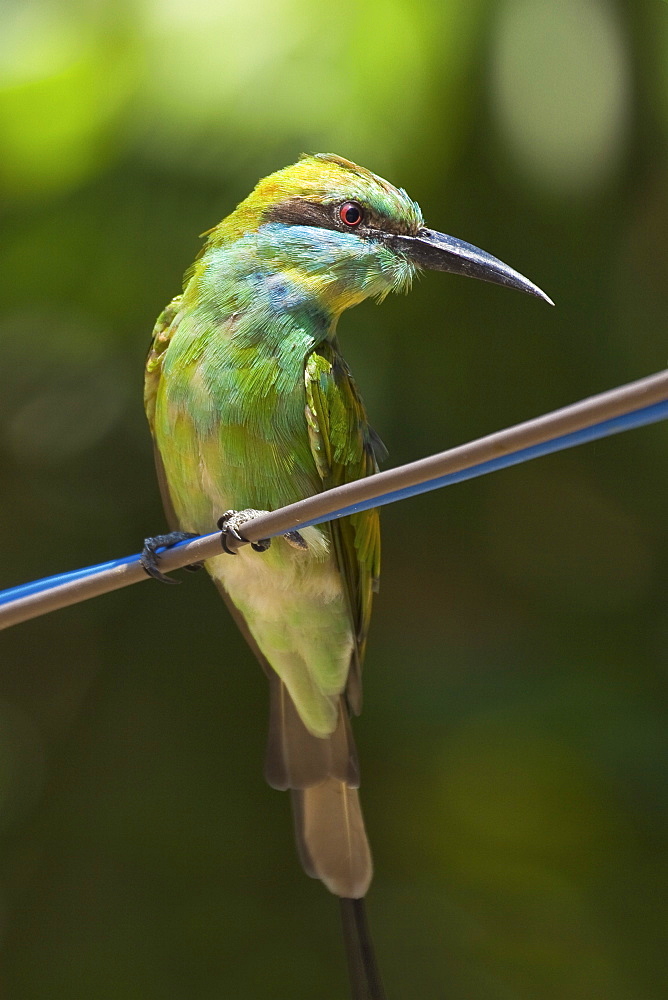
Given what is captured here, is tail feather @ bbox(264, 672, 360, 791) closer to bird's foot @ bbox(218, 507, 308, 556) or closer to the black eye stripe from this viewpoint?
bird's foot @ bbox(218, 507, 308, 556)

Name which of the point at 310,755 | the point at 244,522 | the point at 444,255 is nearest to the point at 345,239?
the point at 444,255

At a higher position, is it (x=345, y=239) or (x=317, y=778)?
(x=345, y=239)

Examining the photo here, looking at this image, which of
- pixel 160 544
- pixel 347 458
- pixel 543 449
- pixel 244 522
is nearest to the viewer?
pixel 543 449

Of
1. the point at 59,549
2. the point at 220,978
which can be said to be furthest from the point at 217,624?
the point at 220,978

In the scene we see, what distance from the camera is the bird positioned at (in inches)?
66.8

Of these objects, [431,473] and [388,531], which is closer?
[431,473]

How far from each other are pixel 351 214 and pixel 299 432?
42cm

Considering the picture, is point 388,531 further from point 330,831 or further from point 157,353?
point 157,353

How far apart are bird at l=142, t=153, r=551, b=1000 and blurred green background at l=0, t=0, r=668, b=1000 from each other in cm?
61

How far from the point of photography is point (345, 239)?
5.91 ft

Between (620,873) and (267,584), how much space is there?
1303 millimetres

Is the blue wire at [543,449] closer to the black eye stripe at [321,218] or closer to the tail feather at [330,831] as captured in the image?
the black eye stripe at [321,218]

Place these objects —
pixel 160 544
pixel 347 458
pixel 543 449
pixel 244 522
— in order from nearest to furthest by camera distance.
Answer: pixel 543 449 < pixel 244 522 < pixel 160 544 < pixel 347 458

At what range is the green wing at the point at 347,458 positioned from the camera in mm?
1720
